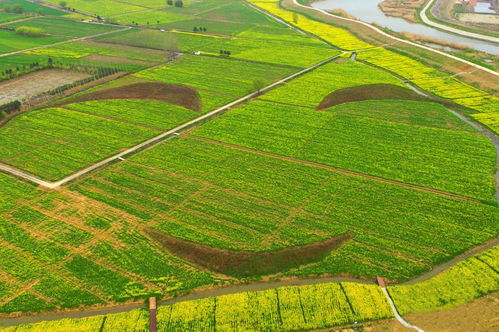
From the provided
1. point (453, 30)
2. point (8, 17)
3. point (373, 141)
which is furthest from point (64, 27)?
point (453, 30)

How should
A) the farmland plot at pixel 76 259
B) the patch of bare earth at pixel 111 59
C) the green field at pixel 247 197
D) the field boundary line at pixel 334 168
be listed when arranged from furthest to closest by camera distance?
the patch of bare earth at pixel 111 59, the field boundary line at pixel 334 168, the farmland plot at pixel 76 259, the green field at pixel 247 197

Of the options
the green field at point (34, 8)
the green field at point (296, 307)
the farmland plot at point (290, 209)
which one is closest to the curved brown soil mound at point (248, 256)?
the farmland plot at point (290, 209)

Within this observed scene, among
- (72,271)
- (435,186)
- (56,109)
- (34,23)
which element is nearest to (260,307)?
(72,271)

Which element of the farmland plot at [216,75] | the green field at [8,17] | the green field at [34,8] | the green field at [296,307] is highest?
the green field at [34,8]

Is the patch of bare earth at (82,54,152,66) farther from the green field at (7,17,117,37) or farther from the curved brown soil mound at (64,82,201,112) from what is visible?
the green field at (7,17,117,37)

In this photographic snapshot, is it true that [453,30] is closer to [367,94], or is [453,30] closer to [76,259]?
[367,94]

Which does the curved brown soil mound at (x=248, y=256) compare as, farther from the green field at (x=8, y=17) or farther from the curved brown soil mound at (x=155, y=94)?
the green field at (x=8, y=17)
